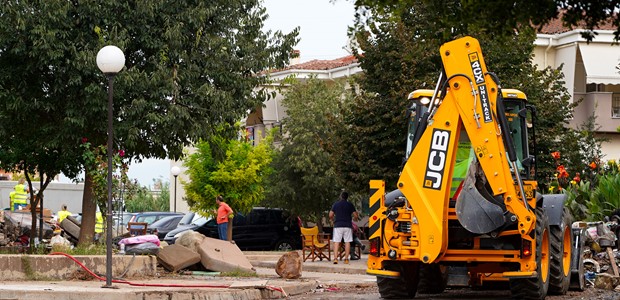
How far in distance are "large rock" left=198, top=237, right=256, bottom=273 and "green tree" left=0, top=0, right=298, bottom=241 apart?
293 centimetres

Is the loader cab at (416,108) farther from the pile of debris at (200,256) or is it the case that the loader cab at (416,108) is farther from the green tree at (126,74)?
the green tree at (126,74)

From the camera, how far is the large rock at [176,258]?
21.0 m

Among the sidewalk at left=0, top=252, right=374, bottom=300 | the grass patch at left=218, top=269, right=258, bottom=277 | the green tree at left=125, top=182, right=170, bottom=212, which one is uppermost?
the green tree at left=125, top=182, right=170, bottom=212

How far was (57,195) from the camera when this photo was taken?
5169 centimetres

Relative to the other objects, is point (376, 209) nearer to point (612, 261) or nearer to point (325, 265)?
point (612, 261)

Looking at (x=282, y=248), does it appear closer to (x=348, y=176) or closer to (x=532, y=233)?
(x=348, y=176)

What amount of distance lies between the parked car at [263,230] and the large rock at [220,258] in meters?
18.5

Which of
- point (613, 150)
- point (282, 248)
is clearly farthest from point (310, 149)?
point (613, 150)

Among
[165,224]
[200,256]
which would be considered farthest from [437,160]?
[165,224]

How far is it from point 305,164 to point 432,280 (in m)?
30.0

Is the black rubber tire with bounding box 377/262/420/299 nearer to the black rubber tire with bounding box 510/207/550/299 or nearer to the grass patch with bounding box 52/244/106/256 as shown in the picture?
the black rubber tire with bounding box 510/207/550/299

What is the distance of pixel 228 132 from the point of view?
27.7 m

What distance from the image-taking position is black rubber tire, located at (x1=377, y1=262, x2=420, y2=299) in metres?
16.4

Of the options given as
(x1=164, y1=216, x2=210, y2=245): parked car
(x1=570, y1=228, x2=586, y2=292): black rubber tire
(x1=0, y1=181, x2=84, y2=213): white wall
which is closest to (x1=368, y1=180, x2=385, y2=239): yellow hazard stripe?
(x1=570, y1=228, x2=586, y2=292): black rubber tire
